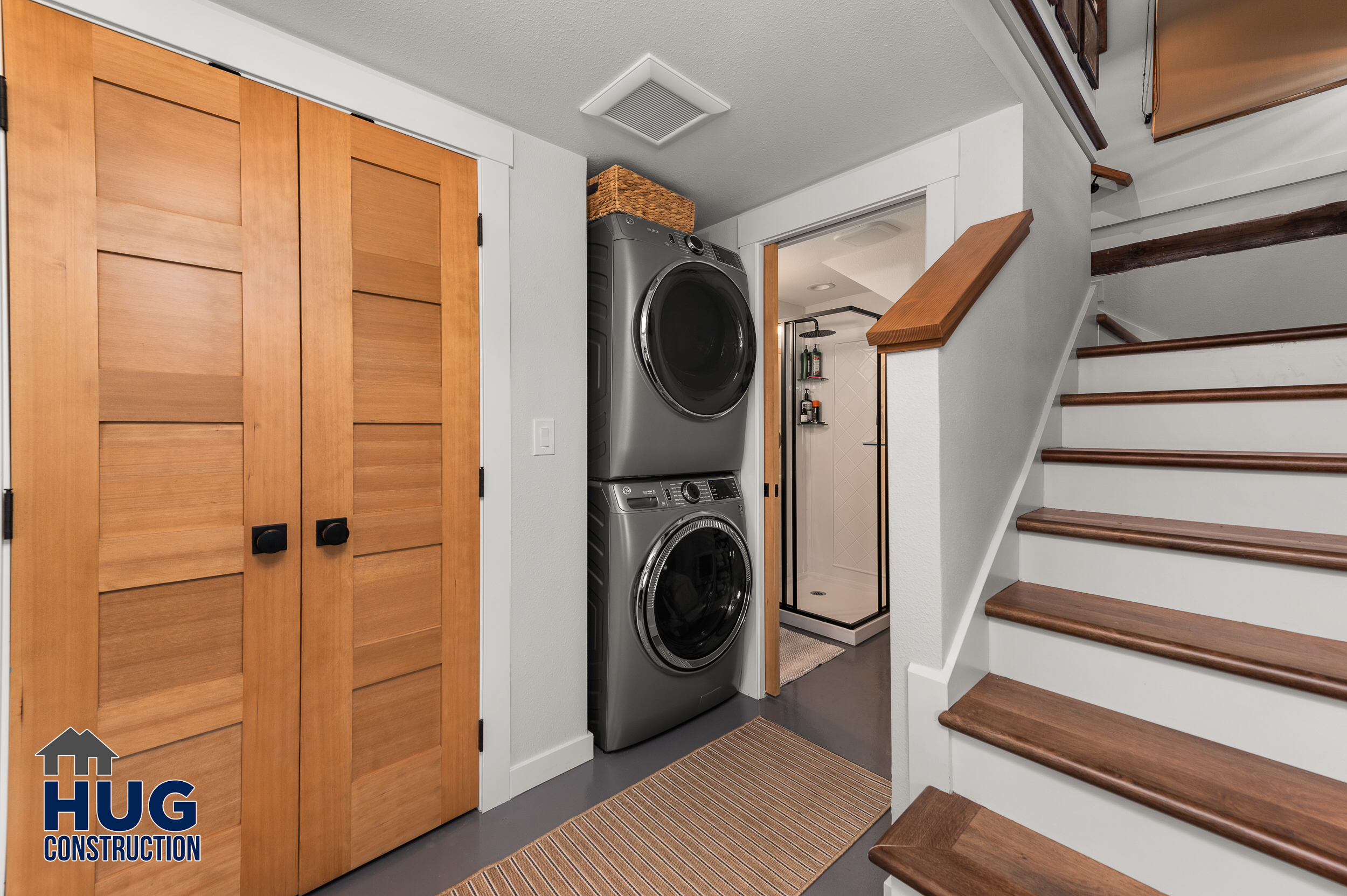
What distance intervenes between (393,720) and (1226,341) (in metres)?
2.83

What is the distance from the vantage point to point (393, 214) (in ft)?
5.02

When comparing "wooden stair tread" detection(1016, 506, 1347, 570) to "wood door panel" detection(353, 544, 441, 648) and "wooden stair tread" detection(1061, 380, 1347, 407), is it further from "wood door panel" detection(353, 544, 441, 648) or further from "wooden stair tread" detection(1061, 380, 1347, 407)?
"wood door panel" detection(353, 544, 441, 648)

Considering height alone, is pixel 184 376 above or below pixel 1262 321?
below

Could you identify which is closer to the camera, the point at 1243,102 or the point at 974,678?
the point at 974,678

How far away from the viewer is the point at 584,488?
77.3 inches

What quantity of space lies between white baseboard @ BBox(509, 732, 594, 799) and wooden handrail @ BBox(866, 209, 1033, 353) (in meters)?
1.66

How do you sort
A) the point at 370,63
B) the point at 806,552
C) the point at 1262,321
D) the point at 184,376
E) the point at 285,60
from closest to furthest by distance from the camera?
the point at 184,376, the point at 285,60, the point at 370,63, the point at 1262,321, the point at 806,552

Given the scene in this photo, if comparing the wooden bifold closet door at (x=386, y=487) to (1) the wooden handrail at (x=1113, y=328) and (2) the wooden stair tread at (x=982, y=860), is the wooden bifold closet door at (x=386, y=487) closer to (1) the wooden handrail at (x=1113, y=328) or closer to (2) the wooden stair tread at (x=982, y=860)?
(2) the wooden stair tread at (x=982, y=860)

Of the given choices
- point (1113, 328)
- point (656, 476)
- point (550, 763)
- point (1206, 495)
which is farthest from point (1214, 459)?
point (550, 763)

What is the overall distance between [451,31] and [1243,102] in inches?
140

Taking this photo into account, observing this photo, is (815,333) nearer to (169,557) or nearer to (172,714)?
(169,557)

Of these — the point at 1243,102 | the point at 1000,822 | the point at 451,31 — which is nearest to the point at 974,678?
the point at 1000,822

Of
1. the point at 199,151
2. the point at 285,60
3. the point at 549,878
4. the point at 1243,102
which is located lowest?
the point at 549,878

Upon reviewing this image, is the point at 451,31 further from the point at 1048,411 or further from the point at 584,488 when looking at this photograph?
the point at 1048,411
